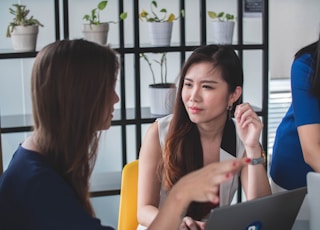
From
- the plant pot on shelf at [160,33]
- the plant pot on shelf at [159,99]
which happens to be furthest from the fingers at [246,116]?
the plant pot on shelf at [160,33]

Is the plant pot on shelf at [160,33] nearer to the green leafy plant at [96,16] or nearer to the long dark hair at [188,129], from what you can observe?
the green leafy plant at [96,16]

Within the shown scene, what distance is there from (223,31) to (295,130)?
108 centimetres

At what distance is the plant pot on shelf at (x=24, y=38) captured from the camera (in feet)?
8.88

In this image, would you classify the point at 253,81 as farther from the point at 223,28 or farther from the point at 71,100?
Answer: the point at 71,100

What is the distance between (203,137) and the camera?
80.0 inches

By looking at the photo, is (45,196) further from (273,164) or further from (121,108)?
(121,108)

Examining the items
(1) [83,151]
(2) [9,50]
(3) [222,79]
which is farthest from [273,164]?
(2) [9,50]

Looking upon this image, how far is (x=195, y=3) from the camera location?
334cm

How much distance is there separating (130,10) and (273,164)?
1.51 m

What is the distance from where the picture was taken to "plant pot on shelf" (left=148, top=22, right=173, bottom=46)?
287cm

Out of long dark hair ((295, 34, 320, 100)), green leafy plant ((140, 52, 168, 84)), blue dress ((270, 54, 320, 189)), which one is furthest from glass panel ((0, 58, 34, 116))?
long dark hair ((295, 34, 320, 100))

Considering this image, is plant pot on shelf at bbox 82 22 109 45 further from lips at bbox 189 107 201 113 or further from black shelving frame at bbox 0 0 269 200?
lips at bbox 189 107 201 113

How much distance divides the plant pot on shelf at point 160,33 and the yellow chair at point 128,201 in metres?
1.09

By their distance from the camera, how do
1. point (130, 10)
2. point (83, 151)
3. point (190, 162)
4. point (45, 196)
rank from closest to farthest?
point (45, 196) < point (83, 151) < point (190, 162) < point (130, 10)
